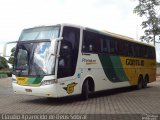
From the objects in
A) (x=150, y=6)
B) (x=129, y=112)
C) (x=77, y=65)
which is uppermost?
(x=150, y=6)

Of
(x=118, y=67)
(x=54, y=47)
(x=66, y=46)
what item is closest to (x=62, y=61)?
(x=66, y=46)

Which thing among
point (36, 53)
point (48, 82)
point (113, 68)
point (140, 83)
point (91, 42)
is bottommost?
point (140, 83)

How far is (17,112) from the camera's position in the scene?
43.1ft

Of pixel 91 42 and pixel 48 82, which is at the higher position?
pixel 91 42

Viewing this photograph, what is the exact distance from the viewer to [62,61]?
15.7 metres

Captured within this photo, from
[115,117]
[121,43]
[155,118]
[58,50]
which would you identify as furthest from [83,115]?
[121,43]

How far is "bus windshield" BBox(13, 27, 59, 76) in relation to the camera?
1533 cm

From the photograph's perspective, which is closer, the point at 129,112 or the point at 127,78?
the point at 129,112

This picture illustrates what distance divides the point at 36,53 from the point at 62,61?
3.67 ft

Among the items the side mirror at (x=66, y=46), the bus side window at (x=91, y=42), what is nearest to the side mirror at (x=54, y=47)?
the side mirror at (x=66, y=46)

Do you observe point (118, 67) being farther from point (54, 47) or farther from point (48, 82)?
point (54, 47)

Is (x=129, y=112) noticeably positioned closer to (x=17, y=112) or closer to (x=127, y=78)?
(x=17, y=112)

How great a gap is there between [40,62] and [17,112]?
293 cm

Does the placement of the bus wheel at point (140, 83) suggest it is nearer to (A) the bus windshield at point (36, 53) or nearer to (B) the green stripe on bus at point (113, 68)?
(B) the green stripe on bus at point (113, 68)
